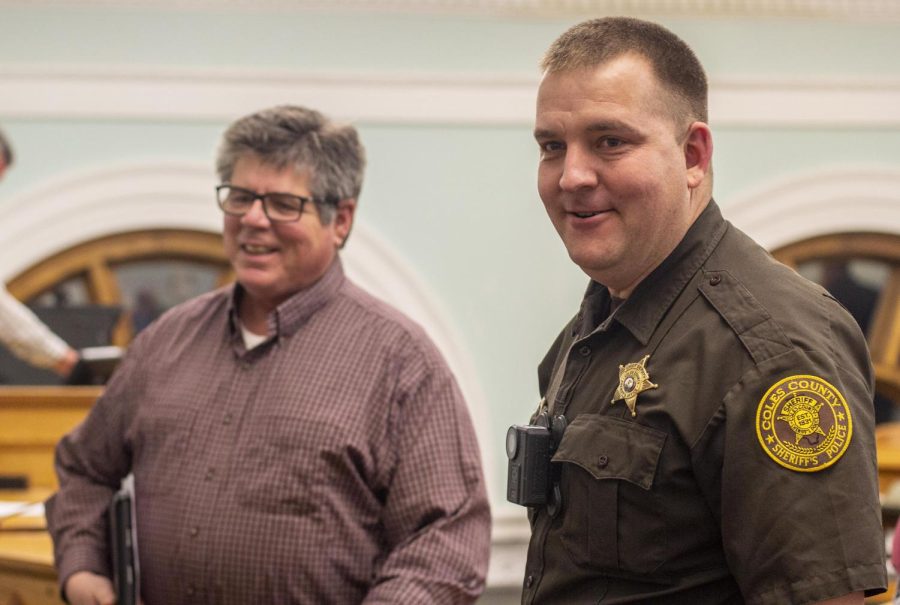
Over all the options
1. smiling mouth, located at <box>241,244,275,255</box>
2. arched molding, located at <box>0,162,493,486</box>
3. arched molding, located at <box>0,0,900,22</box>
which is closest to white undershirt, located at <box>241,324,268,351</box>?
smiling mouth, located at <box>241,244,275,255</box>

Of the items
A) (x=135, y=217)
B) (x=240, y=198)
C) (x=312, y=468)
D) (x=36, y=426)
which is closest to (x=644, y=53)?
(x=312, y=468)

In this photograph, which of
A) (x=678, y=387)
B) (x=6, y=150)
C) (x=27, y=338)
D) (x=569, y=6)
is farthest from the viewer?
(x=569, y=6)

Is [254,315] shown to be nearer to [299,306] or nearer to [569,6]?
[299,306]

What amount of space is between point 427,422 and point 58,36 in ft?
11.0

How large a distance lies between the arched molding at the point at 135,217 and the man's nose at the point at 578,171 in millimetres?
3733

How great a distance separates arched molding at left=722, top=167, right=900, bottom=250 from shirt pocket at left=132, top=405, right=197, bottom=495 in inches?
138

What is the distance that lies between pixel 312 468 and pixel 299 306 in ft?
1.10

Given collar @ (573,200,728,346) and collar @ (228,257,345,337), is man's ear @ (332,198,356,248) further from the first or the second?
collar @ (573,200,728,346)

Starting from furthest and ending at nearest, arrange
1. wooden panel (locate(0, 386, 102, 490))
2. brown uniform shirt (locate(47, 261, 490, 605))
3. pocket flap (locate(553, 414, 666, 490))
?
wooden panel (locate(0, 386, 102, 490))
brown uniform shirt (locate(47, 261, 490, 605))
pocket flap (locate(553, 414, 666, 490))

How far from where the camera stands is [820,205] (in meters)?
5.64

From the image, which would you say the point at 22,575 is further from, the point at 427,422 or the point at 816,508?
the point at 816,508

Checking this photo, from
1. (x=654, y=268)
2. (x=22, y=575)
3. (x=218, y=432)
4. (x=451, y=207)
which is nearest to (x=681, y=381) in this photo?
(x=654, y=268)

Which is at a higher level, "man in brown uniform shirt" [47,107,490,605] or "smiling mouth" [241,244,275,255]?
"smiling mouth" [241,244,275,255]

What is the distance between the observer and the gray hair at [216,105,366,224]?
2516 millimetres
